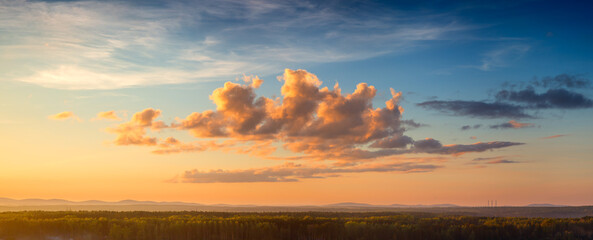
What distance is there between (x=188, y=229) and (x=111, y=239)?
670 cm

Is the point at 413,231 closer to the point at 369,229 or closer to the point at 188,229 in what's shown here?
the point at 369,229

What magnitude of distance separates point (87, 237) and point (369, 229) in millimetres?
24475

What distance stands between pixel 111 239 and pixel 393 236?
24.0 meters

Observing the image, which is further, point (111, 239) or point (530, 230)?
point (530, 230)

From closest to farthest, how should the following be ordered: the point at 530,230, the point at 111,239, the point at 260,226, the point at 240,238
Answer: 1. the point at 111,239
2. the point at 240,238
3. the point at 260,226
4. the point at 530,230

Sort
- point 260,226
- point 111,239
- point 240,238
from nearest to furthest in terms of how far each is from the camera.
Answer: point 111,239 → point 240,238 → point 260,226

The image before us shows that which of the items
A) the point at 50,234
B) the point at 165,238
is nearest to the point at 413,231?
the point at 165,238

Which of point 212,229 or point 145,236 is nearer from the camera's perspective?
point 145,236

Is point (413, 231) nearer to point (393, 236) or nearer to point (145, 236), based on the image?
point (393, 236)

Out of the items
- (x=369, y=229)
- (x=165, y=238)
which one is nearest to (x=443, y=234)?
(x=369, y=229)

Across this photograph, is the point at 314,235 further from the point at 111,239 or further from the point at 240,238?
the point at 111,239

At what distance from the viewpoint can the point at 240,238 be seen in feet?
139

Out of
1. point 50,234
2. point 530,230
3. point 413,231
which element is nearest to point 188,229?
point 50,234

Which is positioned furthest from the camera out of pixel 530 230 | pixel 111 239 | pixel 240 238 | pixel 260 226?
pixel 530 230
